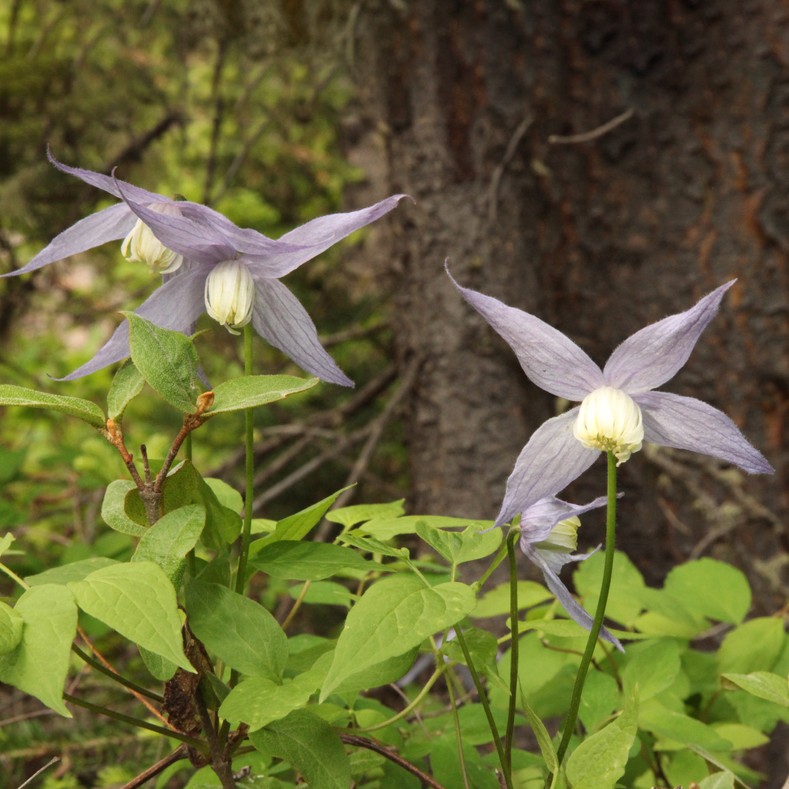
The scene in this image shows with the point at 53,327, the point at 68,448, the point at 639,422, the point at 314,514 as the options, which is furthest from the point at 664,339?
the point at 53,327

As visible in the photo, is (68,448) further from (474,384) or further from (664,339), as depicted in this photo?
(664,339)

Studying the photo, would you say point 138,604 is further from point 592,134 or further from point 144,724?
point 592,134

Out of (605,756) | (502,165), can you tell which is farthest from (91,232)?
(502,165)

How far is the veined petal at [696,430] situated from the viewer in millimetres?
734

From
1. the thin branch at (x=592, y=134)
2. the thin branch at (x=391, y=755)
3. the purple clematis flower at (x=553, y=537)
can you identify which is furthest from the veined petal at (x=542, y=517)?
the thin branch at (x=592, y=134)

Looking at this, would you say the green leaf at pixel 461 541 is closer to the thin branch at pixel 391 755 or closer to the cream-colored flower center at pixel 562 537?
the cream-colored flower center at pixel 562 537

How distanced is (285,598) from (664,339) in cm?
164

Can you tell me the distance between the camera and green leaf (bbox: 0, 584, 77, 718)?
561 millimetres

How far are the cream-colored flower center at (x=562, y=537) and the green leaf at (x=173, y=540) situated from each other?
28 cm

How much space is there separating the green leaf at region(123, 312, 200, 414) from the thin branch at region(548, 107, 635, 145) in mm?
1587

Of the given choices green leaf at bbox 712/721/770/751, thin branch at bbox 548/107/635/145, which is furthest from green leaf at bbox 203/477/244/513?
thin branch at bbox 548/107/635/145

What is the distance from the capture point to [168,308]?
86 cm

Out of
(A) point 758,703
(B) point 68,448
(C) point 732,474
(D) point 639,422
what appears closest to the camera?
(D) point 639,422

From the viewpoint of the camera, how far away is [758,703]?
3.56ft
